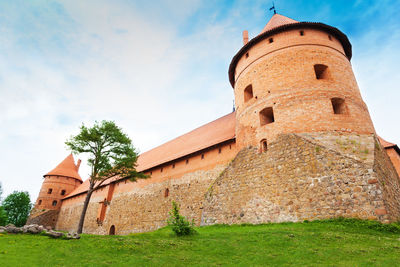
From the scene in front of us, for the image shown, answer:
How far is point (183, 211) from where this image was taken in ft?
47.0

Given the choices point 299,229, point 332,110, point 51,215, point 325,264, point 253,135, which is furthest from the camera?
point 51,215

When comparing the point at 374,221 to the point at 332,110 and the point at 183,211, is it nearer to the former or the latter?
the point at 332,110

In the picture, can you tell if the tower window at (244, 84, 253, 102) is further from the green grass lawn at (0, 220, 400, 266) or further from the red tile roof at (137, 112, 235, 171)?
the green grass lawn at (0, 220, 400, 266)

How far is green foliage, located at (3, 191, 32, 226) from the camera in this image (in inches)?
1447

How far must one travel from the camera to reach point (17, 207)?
37.5 meters

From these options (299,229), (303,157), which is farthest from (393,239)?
(303,157)

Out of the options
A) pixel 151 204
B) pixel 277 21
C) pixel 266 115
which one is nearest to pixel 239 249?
Result: pixel 266 115

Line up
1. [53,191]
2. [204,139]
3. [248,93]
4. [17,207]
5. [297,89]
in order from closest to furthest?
[297,89]
[248,93]
[204,139]
[53,191]
[17,207]

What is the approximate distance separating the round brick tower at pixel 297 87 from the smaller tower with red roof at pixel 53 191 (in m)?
31.5

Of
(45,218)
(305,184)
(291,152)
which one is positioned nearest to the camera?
(305,184)

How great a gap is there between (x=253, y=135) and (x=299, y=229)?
16.8ft

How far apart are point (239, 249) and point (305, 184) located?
12.8ft

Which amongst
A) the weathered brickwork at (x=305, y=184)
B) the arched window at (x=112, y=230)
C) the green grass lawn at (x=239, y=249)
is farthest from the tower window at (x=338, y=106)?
the arched window at (x=112, y=230)

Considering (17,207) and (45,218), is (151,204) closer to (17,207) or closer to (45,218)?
(45,218)
